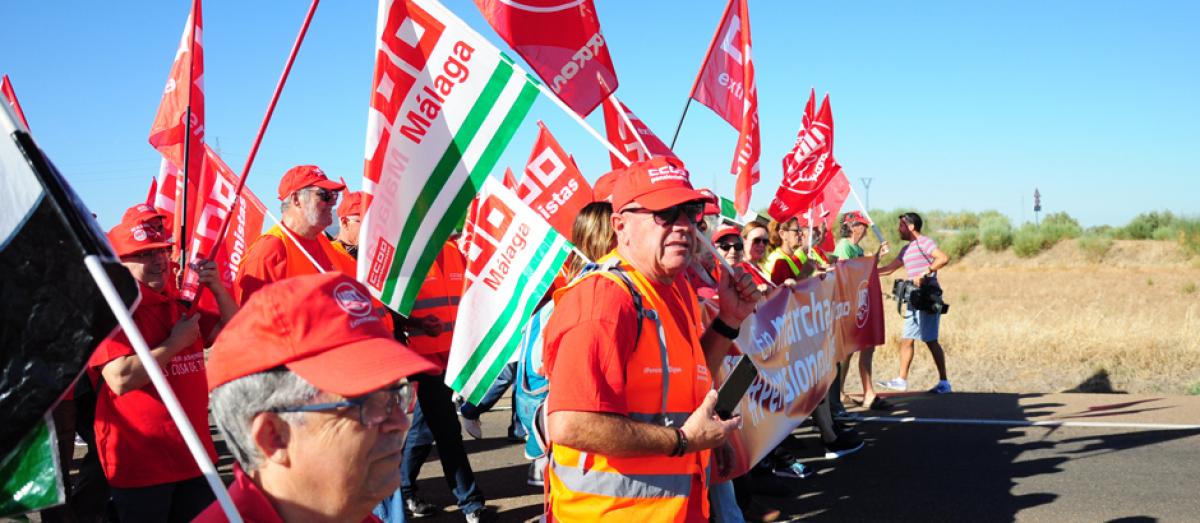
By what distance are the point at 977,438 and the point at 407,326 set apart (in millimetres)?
5275

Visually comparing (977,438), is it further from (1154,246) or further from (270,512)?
(1154,246)

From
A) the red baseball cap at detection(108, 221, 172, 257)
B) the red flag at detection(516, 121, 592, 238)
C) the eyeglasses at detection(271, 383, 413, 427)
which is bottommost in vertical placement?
the eyeglasses at detection(271, 383, 413, 427)

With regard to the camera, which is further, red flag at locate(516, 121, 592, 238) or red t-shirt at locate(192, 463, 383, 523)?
red flag at locate(516, 121, 592, 238)

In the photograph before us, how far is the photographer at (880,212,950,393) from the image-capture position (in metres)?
10.9

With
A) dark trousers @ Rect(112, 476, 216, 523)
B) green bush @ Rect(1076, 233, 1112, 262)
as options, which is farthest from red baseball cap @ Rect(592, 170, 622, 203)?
green bush @ Rect(1076, 233, 1112, 262)

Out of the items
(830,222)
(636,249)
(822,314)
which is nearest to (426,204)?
(636,249)

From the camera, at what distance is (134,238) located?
4.25 meters

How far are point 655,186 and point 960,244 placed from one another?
38.9 metres

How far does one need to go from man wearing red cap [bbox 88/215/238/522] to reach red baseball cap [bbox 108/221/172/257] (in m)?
0.02

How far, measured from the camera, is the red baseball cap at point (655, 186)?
3.20 m

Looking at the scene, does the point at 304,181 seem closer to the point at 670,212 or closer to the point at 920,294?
the point at 670,212

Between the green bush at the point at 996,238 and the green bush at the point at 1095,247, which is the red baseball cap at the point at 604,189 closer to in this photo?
the green bush at the point at 1095,247

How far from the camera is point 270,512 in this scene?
182cm

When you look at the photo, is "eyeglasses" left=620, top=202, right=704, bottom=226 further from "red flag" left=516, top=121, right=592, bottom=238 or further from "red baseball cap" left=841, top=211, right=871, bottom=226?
"red baseball cap" left=841, top=211, right=871, bottom=226
